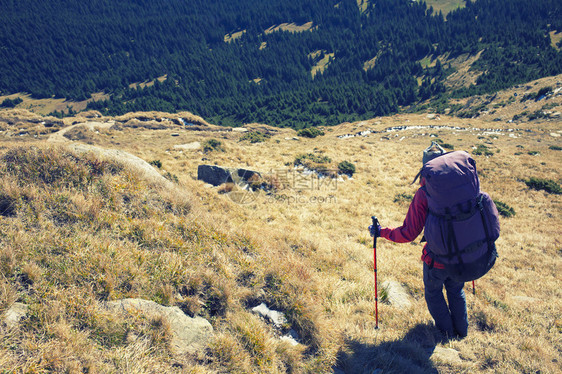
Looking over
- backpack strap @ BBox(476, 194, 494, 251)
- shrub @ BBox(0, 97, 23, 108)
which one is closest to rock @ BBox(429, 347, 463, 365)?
backpack strap @ BBox(476, 194, 494, 251)

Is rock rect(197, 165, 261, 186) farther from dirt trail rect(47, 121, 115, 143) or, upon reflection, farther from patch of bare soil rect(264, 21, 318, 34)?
patch of bare soil rect(264, 21, 318, 34)

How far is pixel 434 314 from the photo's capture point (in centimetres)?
414

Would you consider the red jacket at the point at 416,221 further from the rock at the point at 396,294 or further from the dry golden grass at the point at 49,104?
the dry golden grass at the point at 49,104

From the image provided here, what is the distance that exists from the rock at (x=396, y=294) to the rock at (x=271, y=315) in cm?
256

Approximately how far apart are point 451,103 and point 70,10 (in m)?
276

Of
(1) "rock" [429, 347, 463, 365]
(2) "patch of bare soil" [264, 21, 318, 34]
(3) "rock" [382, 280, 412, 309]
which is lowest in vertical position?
(3) "rock" [382, 280, 412, 309]

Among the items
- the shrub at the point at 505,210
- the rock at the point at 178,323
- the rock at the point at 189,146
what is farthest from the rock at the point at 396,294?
the rock at the point at 189,146

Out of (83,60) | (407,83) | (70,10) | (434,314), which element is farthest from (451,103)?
(70,10)

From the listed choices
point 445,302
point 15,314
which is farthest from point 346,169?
point 15,314

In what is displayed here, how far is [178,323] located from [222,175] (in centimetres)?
990

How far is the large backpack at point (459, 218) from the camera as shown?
117 inches

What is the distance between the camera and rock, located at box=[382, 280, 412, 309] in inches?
Answer: 206

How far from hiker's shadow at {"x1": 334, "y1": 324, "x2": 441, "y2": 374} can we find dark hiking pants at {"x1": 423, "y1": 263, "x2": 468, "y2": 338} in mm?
300

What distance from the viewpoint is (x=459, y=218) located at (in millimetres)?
3055
